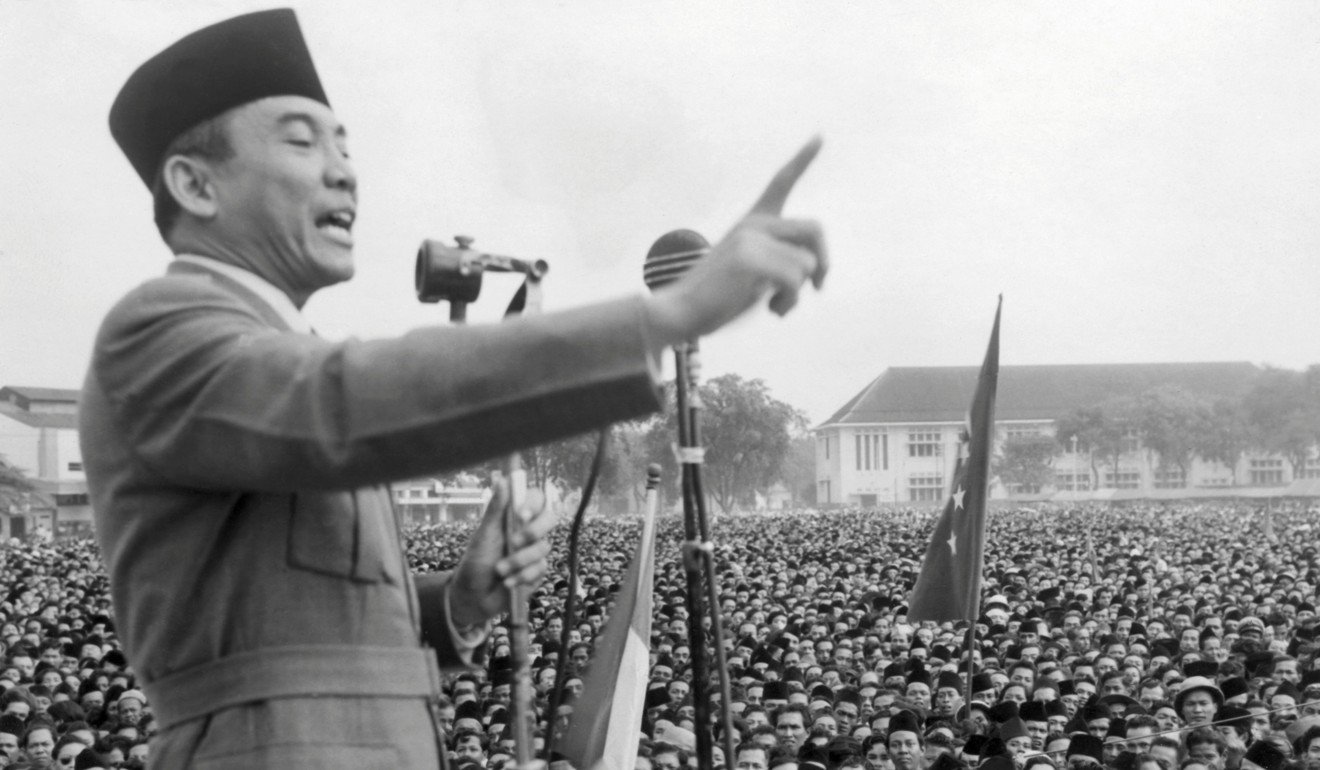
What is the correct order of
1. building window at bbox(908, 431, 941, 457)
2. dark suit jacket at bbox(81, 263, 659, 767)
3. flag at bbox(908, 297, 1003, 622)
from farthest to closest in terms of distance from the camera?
building window at bbox(908, 431, 941, 457), flag at bbox(908, 297, 1003, 622), dark suit jacket at bbox(81, 263, 659, 767)

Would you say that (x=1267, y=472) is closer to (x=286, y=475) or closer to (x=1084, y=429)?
(x=1084, y=429)

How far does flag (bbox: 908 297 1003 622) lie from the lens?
9430mm

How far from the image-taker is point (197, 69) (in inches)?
70.2

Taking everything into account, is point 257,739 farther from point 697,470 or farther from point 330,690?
point 697,470

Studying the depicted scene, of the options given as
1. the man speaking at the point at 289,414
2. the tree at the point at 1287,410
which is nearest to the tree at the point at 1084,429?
the tree at the point at 1287,410

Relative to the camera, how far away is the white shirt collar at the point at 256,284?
5.65 ft

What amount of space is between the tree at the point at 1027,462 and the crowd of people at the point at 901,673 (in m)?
65.6

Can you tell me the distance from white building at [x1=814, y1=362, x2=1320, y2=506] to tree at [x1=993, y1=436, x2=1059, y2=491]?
2.09m

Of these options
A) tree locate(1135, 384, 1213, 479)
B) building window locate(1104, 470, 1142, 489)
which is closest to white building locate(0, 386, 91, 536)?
tree locate(1135, 384, 1213, 479)

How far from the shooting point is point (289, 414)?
138cm

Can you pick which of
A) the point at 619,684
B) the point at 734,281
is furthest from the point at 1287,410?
the point at 734,281

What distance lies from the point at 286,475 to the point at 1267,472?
112961mm

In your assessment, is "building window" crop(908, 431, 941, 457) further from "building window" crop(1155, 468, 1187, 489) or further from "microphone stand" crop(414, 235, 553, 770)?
"microphone stand" crop(414, 235, 553, 770)

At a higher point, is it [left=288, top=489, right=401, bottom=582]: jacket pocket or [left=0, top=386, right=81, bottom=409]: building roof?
[left=0, top=386, right=81, bottom=409]: building roof
